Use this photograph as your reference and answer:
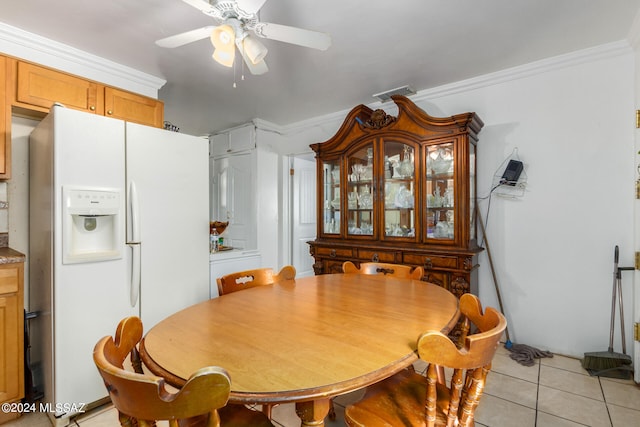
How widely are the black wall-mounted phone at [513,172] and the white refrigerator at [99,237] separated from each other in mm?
2582

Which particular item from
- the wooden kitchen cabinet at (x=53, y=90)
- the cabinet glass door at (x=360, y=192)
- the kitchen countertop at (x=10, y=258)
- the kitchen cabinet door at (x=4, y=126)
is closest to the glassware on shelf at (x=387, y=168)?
the cabinet glass door at (x=360, y=192)

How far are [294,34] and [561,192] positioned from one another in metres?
2.45

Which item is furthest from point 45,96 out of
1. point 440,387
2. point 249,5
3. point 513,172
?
point 513,172

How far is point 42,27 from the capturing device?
81.9 inches

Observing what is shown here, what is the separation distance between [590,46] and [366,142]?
1.85 metres

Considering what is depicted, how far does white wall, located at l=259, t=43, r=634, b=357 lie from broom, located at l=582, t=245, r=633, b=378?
2.3 inches

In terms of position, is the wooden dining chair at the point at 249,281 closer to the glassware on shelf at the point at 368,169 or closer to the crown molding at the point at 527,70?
the glassware on shelf at the point at 368,169

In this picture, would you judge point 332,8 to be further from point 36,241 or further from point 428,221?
point 36,241

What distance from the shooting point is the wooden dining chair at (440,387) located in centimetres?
91

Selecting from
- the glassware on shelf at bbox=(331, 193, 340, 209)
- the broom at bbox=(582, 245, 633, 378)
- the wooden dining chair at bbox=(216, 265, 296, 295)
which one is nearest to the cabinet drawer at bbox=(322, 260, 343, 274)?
the glassware on shelf at bbox=(331, 193, 340, 209)

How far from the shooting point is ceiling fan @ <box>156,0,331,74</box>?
1409mm

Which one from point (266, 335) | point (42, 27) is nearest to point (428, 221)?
point (266, 335)

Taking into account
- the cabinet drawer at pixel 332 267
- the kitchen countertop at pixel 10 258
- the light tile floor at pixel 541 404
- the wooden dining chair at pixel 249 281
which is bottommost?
the light tile floor at pixel 541 404

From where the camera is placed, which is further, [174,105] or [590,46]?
[174,105]
